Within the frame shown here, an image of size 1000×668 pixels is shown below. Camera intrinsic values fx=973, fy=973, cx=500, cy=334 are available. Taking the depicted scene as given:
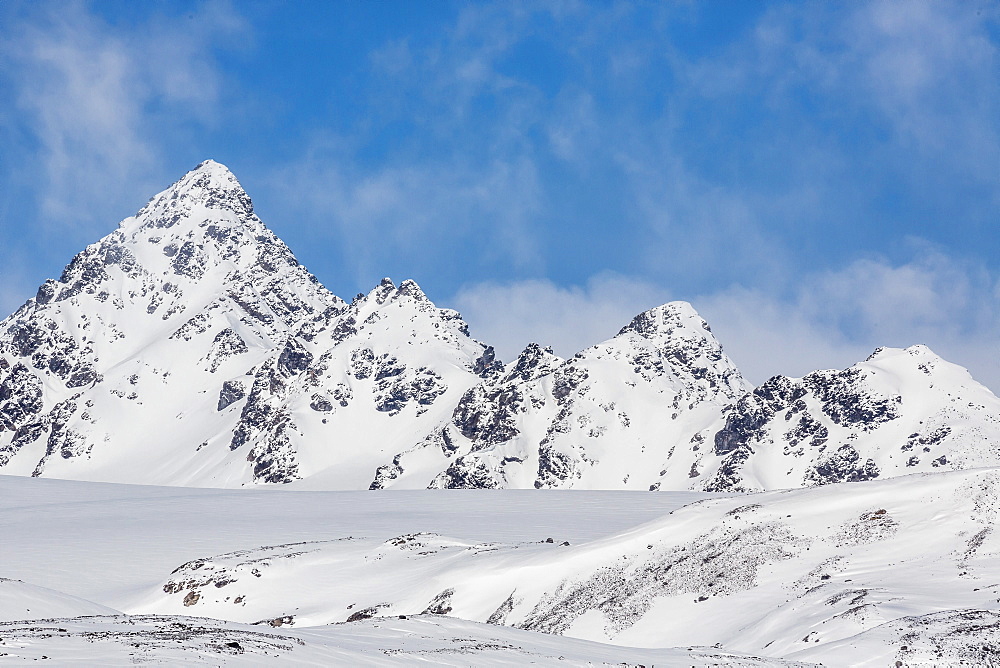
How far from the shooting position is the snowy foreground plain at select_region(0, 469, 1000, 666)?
23.6 m

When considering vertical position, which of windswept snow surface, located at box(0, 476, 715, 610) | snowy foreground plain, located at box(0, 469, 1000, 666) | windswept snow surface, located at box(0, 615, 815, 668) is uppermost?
windswept snow surface, located at box(0, 476, 715, 610)

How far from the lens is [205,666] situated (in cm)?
1736

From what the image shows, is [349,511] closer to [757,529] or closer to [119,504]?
[119,504]

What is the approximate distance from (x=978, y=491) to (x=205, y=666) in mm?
32992

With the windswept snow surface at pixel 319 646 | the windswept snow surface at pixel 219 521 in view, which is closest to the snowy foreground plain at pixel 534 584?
the windswept snow surface at pixel 319 646

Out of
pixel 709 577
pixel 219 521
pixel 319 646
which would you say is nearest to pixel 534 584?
pixel 709 577

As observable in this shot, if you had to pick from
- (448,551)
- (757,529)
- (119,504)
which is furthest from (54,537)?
(757,529)

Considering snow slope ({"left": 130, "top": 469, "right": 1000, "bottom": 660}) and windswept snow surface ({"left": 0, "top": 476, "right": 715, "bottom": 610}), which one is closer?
snow slope ({"left": 130, "top": 469, "right": 1000, "bottom": 660})

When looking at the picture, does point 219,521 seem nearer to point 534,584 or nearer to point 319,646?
point 534,584

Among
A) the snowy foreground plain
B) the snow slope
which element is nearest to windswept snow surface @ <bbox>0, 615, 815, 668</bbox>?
the snowy foreground plain

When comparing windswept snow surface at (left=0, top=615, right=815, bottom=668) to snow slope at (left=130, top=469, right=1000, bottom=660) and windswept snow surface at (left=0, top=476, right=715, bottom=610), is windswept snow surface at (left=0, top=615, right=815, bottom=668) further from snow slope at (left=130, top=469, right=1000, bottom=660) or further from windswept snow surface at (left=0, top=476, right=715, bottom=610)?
windswept snow surface at (left=0, top=476, right=715, bottom=610)

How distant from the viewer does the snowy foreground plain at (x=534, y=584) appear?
23562mm

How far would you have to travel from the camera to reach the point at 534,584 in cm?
4169

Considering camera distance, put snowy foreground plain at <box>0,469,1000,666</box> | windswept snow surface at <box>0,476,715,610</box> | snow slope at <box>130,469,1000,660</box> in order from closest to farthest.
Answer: snowy foreground plain at <box>0,469,1000,666</box> → snow slope at <box>130,469,1000,660</box> → windswept snow surface at <box>0,476,715,610</box>
